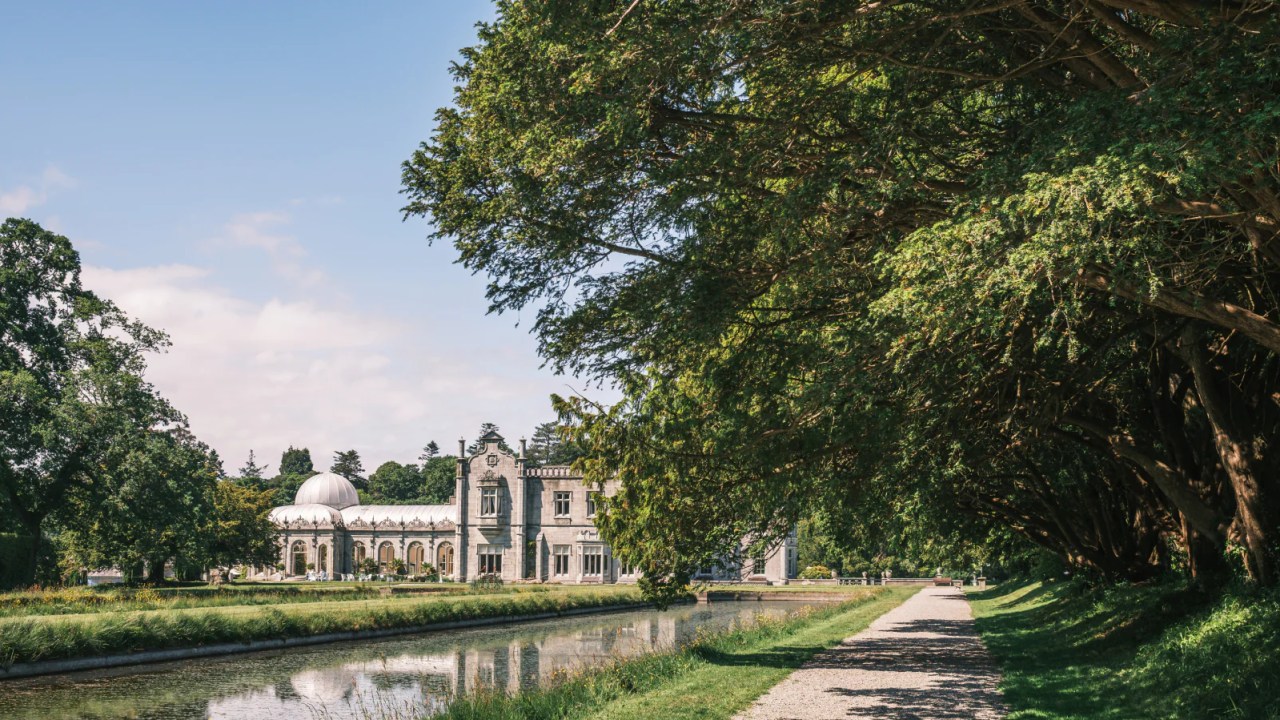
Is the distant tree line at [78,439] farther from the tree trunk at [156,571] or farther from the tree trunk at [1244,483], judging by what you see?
the tree trunk at [1244,483]

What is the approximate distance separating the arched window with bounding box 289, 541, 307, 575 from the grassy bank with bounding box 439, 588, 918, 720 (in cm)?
6233

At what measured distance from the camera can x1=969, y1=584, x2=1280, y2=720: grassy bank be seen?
10.2 meters

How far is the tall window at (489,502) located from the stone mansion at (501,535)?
0.07 meters

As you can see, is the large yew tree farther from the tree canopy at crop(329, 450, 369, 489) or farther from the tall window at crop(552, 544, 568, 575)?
the tree canopy at crop(329, 450, 369, 489)

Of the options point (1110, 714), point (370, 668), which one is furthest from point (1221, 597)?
point (370, 668)

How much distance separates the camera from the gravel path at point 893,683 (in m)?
11.9

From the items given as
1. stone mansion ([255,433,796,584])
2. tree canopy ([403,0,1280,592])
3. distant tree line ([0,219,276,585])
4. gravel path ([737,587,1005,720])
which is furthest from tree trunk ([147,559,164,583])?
tree canopy ([403,0,1280,592])

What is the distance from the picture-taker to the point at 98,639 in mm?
21750

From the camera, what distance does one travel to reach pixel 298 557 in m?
77.6

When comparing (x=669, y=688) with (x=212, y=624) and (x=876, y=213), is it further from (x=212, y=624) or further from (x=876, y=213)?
(x=212, y=624)

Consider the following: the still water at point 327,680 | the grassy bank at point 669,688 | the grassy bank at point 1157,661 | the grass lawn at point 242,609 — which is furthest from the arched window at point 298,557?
the grassy bank at point 1157,661

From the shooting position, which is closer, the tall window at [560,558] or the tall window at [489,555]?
the tall window at [560,558]

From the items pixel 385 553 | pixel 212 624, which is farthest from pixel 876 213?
pixel 385 553

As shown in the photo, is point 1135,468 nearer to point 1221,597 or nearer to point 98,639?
point 1221,597
